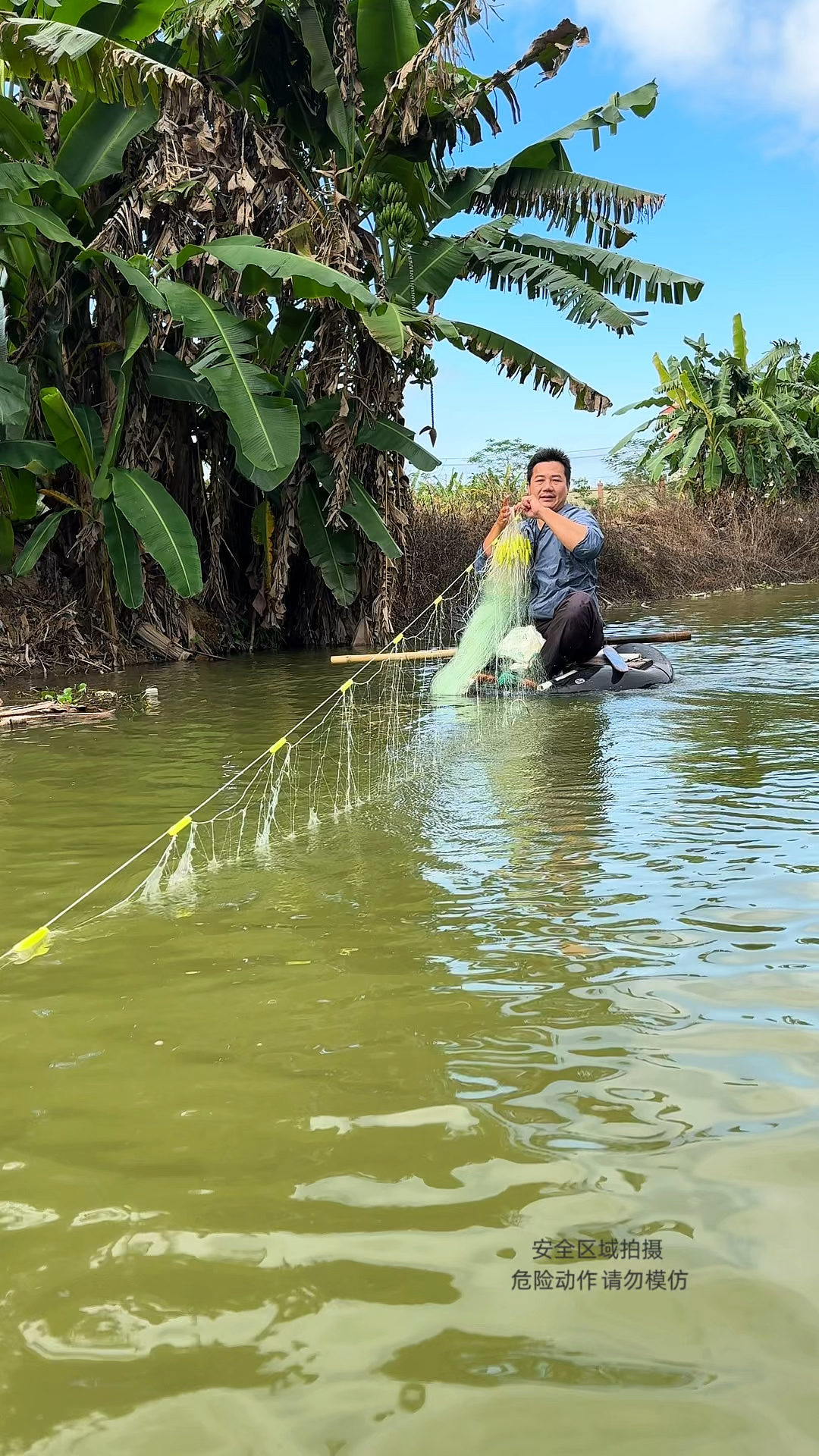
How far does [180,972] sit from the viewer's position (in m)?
2.79

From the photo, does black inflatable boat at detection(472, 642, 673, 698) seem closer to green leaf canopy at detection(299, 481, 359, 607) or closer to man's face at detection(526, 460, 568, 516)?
man's face at detection(526, 460, 568, 516)

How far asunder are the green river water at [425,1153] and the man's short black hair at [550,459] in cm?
451

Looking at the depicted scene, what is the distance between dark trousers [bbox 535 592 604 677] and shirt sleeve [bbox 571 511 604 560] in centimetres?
30

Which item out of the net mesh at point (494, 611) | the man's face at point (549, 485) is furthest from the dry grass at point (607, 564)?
the man's face at point (549, 485)

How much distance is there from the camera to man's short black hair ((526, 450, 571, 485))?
7973 millimetres

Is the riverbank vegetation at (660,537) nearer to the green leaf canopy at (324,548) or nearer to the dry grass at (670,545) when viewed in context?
the dry grass at (670,545)

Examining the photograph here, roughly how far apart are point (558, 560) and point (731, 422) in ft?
→ 51.2

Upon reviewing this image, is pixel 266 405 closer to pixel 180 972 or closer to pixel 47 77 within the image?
pixel 47 77

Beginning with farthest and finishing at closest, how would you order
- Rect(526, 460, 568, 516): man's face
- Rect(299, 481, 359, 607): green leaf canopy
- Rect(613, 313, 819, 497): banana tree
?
Rect(613, 313, 819, 497): banana tree → Rect(299, 481, 359, 607): green leaf canopy → Rect(526, 460, 568, 516): man's face

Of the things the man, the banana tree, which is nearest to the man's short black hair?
the man

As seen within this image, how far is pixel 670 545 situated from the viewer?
65.4 feet

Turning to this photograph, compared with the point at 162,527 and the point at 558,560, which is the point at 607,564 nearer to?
the point at 162,527

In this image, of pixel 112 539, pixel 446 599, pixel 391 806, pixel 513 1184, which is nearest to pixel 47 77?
pixel 112 539

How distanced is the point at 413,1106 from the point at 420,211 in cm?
1206
